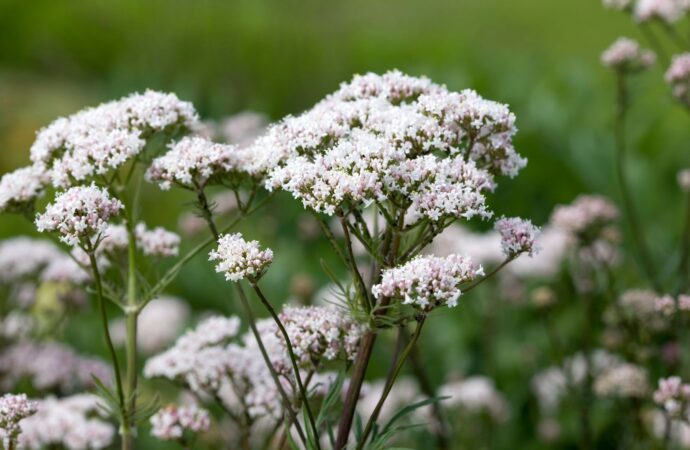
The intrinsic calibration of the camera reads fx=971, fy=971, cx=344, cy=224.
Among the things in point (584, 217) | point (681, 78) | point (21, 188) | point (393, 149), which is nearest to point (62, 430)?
point (21, 188)

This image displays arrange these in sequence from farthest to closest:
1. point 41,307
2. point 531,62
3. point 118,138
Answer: point 531,62 < point 41,307 < point 118,138

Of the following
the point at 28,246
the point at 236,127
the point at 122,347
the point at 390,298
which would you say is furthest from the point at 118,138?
the point at 122,347

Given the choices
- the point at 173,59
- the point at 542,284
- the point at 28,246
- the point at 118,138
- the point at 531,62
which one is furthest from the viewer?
the point at 173,59

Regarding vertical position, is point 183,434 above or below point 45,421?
below

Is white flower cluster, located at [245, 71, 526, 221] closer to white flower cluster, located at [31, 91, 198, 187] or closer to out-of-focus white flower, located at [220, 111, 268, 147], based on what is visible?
white flower cluster, located at [31, 91, 198, 187]

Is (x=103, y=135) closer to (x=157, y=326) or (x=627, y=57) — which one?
(x=627, y=57)

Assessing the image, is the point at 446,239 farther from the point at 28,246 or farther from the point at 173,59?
the point at 173,59

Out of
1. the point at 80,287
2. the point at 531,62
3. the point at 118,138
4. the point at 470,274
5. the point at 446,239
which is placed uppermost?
the point at 531,62

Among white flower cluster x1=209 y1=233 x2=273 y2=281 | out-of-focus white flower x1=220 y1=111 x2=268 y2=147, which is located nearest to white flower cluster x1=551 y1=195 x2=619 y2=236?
→ white flower cluster x1=209 y1=233 x2=273 y2=281
